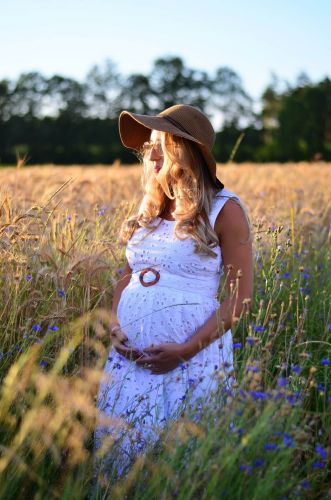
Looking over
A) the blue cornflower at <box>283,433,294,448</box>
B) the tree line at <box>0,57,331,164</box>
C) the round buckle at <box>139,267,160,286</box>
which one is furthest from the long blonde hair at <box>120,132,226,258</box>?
the tree line at <box>0,57,331,164</box>

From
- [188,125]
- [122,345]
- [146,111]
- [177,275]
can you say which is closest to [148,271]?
[177,275]

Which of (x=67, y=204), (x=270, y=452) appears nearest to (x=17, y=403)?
(x=270, y=452)

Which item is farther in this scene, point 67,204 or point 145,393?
point 67,204

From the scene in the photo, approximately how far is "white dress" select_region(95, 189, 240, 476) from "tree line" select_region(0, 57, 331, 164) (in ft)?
128

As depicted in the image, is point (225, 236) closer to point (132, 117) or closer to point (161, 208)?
point (161, 208)

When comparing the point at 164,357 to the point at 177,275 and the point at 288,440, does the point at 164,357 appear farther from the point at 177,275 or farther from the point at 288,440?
the point at 288,440

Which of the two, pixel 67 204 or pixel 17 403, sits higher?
pixel 17 403

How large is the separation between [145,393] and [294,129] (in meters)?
49.6

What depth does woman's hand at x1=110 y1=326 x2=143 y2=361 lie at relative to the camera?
8.43 ft

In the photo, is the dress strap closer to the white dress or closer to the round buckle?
the white dress

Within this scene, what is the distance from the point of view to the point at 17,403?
2.10 meters

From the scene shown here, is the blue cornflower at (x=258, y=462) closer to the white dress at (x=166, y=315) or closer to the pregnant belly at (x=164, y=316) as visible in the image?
the white dress at (x=166, y=315)

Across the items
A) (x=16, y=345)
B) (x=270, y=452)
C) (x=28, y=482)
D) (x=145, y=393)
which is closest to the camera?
(x=270, y=452)

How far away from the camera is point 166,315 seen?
2.60m
